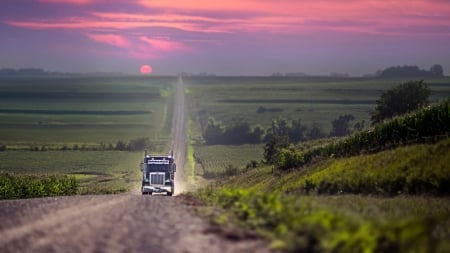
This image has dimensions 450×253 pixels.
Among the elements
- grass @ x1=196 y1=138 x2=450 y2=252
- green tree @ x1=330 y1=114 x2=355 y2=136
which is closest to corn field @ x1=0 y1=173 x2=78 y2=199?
grass @ x1=196 y1=138 x2=450 y2=252

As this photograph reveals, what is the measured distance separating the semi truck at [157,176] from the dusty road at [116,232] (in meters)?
28.8

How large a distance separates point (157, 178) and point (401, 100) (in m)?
59.1

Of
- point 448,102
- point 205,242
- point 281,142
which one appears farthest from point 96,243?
point 281,142

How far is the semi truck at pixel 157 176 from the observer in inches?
1907

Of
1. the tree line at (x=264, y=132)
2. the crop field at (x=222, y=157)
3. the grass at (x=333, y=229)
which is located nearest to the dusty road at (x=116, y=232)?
the grass at (x=333, y=229)

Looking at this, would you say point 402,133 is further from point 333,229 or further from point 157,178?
point 333,229

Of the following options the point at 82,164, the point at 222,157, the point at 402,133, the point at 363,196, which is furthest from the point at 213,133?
the point at 363,196

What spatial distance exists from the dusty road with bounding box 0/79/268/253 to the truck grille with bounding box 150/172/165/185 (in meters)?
29.2

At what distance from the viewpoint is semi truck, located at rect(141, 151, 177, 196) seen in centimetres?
4844

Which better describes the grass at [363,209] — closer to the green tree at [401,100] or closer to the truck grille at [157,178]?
the truck grille at [157,178]

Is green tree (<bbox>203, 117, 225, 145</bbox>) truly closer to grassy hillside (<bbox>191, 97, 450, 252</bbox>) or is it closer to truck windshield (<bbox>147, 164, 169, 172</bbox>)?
grassy hillside (<bbox>191, 97, 450, 252</bbox>)

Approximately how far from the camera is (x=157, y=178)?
1928 inches

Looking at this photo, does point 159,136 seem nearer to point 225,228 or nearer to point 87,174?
point 87,174

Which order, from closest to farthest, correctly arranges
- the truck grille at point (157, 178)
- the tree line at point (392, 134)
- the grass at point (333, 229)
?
1. the grass at point (333, 229)
2. the tree line at point (392, 134)
3. the truck grille at point (157, 178)
